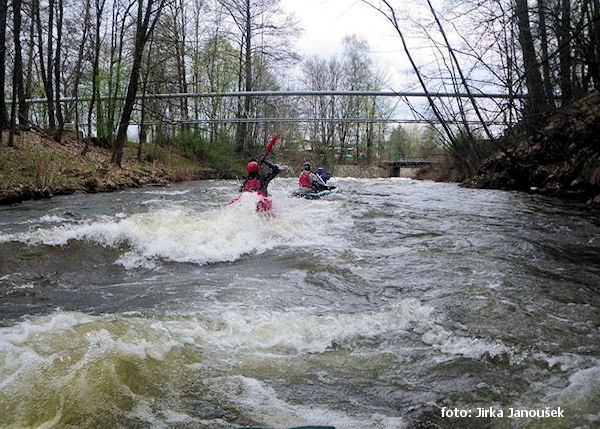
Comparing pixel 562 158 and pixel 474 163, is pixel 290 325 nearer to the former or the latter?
pixel 474 163

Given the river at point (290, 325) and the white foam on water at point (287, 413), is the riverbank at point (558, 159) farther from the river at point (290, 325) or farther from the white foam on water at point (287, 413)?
the white foam on water at point (287, 413)

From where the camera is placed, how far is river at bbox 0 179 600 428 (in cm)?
259

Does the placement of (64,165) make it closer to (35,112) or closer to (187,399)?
(187,399)

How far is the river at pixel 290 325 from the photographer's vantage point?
2592 millimetres

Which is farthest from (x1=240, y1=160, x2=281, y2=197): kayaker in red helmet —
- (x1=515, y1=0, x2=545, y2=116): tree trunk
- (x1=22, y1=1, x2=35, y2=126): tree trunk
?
(x1=22, y1=1, x2=35, y2=126): tree trunk

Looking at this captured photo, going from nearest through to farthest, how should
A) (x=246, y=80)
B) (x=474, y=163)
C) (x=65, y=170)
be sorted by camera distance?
1. (x=474, y=163)
2. (x=65, y=170)
3. (x=246, y=80)

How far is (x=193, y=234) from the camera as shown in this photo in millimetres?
6930

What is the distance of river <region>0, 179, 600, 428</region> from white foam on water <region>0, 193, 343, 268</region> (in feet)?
0.12

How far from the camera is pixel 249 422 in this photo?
2.44m

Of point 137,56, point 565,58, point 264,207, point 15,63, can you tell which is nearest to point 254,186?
point 264,207

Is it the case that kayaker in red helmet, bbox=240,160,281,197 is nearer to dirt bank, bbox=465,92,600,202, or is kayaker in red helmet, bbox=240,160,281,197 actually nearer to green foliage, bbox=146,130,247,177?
dirt bank, bbox=465,92,600,202

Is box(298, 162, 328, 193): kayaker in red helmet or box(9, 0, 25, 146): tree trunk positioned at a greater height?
box(9, 0, 25, 146): tree trunk

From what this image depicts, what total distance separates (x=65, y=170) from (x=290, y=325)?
1220 cm

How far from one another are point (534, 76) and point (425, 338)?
4.43 metres
